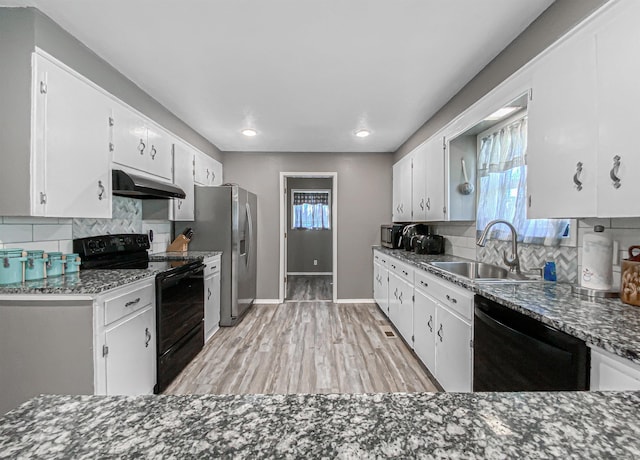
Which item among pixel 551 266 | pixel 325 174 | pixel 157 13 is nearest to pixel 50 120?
pixel 157 13

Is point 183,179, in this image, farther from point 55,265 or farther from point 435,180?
point 435,180

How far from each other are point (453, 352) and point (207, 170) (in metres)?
3.58

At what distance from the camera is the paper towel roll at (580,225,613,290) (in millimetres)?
1400

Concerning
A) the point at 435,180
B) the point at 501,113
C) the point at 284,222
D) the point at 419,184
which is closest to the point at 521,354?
the point at 501,113

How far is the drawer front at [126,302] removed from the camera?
1688mm

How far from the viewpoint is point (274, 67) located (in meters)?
2.25

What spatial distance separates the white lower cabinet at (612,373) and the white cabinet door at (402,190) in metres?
2.92

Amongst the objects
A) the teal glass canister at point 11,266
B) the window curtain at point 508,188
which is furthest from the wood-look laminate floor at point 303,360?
the window curtain at point 508,188

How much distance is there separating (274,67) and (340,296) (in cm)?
345

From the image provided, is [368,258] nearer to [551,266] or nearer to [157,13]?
[551,266]

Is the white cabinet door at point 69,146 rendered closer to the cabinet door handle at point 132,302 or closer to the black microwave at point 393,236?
the cabinet door handle at point 132,302

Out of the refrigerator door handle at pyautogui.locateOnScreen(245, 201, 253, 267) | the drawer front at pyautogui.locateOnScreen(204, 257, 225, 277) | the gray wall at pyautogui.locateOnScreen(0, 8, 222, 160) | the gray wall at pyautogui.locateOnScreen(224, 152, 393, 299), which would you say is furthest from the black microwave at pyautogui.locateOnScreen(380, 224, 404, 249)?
the gray wall at pyautogui.locateOnScreen(0, 8, 222, 160)

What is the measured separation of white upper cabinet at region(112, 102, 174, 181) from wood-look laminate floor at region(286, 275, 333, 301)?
2.96m

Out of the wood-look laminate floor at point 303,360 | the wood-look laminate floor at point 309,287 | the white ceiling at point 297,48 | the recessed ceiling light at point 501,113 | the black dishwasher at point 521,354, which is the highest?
the white ceiling at point 297,48
